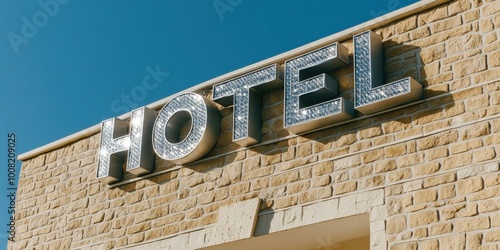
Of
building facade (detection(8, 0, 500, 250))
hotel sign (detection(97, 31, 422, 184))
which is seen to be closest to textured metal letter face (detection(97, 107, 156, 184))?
hotel sign (detection(97, 31, 422, 184))

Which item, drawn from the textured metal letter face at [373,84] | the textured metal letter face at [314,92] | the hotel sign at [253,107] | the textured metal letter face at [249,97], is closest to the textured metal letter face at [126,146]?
the hotel sign at [253,107]

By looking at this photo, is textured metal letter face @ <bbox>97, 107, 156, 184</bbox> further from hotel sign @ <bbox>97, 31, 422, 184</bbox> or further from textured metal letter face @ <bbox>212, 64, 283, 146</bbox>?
textured metal letter face @ <bbox>212, 64, 283, 146</bbox>

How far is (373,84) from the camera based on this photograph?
8461 millimetres

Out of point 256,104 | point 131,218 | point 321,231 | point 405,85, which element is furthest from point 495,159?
point 131,218

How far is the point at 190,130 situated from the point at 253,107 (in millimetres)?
905

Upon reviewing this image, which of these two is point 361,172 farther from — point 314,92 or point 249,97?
point 249,97

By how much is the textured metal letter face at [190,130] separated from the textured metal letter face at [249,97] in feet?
0.85

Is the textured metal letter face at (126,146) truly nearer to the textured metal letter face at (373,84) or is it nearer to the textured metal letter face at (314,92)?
the textured metal letter face at (314,92)

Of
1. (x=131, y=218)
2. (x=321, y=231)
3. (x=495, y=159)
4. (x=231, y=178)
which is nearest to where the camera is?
(x=495, y=159)

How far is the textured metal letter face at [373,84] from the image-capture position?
8.16 metres

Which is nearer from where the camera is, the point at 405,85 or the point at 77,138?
the point at 405,85

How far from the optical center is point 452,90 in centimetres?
804

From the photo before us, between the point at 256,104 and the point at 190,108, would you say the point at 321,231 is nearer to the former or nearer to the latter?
the point at 256,104

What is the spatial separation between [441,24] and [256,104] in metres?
2.26
